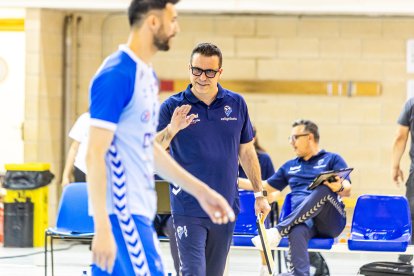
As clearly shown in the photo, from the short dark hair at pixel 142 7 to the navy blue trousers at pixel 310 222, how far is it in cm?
418

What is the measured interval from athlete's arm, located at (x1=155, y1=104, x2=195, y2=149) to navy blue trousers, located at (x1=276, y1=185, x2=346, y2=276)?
2391mm

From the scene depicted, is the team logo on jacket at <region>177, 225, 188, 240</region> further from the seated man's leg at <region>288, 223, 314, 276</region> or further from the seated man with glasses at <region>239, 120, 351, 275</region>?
the seated man's leg at <region>288, 223, 314, 276</region>

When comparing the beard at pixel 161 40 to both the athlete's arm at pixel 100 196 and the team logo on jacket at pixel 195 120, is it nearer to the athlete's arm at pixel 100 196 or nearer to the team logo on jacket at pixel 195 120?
the athlete's arm at pixel 100 196

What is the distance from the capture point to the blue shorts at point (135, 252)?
3.40 meters

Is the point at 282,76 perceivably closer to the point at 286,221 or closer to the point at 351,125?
the point at 351,125

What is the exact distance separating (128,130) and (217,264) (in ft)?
6.89

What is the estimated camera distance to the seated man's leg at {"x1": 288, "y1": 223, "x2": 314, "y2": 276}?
7.31 m

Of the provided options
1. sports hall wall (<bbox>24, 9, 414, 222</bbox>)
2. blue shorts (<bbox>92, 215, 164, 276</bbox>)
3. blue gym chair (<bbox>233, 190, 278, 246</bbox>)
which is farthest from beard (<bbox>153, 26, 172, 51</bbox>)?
sports hall wall (<bbox>24, 9, 414, 222</bbox>)

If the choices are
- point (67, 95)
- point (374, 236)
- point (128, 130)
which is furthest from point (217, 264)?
point (67, 95)

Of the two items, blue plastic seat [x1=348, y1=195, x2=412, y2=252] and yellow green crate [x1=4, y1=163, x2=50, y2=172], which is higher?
yellow green crate [x1=4, y1=163, x2=50, y2=172]

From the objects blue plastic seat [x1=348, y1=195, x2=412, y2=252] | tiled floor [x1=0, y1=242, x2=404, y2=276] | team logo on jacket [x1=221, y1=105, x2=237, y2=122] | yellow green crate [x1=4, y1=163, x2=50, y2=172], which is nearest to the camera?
team logo on jacket [x1=221, y1=105, x2=237, y2=122]

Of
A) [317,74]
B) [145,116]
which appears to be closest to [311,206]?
[317,74]

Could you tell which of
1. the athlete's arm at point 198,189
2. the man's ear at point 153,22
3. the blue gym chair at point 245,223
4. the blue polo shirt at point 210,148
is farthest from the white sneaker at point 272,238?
the man's ear at point 153,22

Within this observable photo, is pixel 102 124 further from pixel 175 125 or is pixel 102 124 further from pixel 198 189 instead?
pixel 175 125
